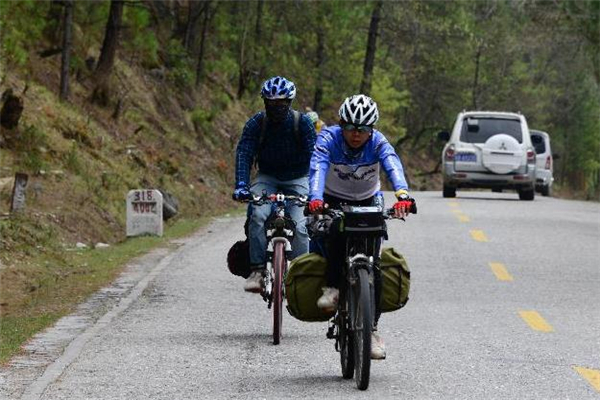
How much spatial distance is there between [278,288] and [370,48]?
42416 millimetres

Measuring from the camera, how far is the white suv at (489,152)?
3056cm

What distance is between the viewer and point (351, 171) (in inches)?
364

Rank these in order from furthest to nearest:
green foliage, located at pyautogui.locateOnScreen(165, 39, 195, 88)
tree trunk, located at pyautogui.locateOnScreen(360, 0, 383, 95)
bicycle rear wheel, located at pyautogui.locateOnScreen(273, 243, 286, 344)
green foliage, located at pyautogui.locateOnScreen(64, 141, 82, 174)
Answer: tree trunk, located at pyautogui.locateOnScreen(360, 0, 383, 95) → green foliage, located at pyautogui.locateOnScreen(165, 39, 195, 88) → green foliage, located at pyautogui.locateOnScreen(64, 141, 82, 174) → bicycle rear wheel, located at pyautogui.locateOnScreen(273, 243, 286, 344)

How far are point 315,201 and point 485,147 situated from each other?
73.0 ft

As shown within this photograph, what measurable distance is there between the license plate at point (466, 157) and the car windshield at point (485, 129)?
32cm

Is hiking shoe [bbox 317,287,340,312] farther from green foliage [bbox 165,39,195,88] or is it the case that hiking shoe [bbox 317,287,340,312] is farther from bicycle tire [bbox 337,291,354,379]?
green foliage [bbox 165,39,195,88]

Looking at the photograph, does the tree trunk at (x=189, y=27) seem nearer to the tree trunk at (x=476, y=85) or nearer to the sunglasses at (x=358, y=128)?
the sunglasses at (x=358, y=128)

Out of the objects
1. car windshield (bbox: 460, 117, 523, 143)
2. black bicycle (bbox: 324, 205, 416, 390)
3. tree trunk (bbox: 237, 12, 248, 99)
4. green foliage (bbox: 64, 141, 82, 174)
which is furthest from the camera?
tree trunk (bbox: 237, 12, 248, 99)

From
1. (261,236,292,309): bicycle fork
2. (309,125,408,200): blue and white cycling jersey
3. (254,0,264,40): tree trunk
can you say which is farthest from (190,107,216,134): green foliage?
(309,125,408,200): blue and white cycling jersey

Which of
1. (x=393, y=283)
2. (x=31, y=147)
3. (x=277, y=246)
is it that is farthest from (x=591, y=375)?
(x=31, y=147)

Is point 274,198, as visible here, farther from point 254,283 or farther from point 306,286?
point 306,286

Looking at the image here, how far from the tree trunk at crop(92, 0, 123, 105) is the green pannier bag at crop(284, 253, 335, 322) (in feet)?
71.7

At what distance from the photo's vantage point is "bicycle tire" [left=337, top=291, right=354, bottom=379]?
28.4 feet

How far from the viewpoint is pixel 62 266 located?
58.8 feet
